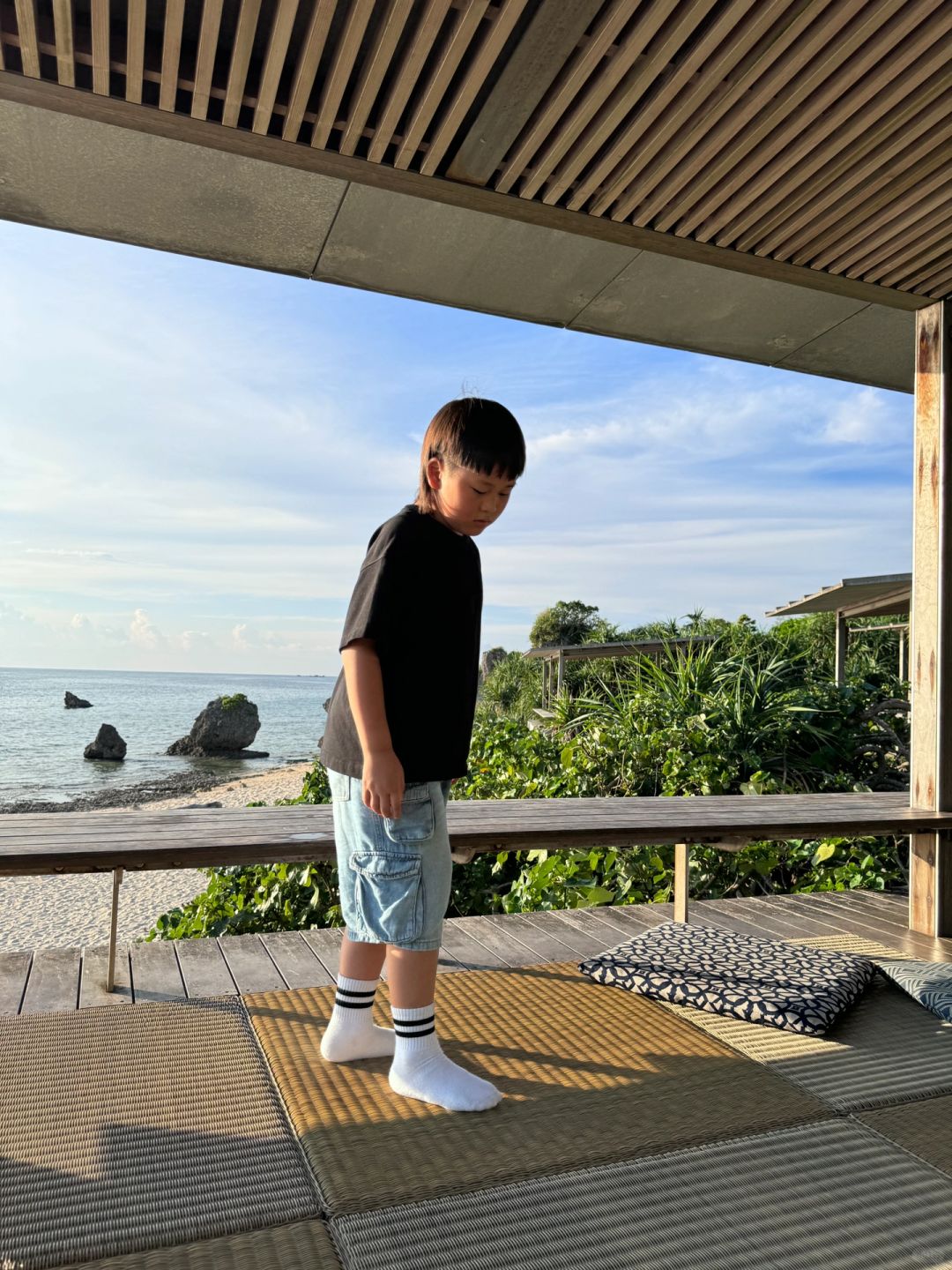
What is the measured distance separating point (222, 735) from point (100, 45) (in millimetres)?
26915

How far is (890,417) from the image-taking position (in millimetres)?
21156

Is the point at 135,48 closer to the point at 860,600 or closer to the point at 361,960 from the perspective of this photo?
the point at 361,960

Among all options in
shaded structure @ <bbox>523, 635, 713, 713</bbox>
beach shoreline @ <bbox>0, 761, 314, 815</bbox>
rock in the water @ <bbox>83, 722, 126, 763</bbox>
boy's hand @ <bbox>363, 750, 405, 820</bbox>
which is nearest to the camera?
boy's hand @ <bbox>363, 750, 405, 820</bbox>

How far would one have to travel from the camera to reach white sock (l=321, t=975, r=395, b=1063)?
6.25ft

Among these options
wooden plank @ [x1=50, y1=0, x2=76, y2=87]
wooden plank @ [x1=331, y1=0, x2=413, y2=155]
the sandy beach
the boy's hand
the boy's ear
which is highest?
wooden plank @ [x1=331, y1=0, x2=413, y2=155]

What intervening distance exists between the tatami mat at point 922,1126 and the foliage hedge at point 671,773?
196 centimetres

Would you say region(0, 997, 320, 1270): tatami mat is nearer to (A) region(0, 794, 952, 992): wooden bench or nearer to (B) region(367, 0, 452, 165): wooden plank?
(A) region(0, 794, 952, 992): wooden bench

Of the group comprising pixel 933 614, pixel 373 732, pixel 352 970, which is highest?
pixel 933 614

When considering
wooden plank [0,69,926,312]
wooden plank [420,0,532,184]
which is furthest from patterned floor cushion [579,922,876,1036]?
wooden plank [420,0,532,184]

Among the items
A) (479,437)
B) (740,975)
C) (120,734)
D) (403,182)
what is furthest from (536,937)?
(120,734)

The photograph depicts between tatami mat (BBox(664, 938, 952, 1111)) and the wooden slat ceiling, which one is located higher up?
the wooden slat ceiling

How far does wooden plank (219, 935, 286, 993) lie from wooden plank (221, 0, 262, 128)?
83.4 inches

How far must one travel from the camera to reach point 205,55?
6.33 ft

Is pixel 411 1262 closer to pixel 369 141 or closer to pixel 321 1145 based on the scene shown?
pixel 321 1145
